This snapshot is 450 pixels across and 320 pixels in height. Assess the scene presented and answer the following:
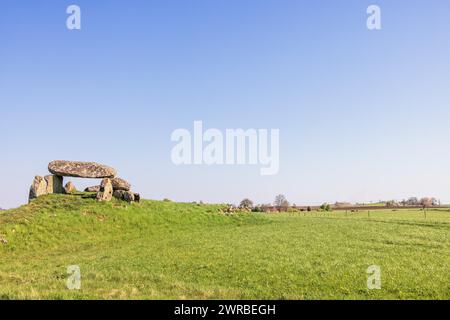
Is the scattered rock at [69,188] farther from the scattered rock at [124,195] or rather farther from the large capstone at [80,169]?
the scattered rock at [124,195]

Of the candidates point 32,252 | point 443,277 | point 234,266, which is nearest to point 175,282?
point 234,266

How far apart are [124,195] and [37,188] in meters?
11.5

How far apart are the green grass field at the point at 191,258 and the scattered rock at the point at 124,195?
2170mm

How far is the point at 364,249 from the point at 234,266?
11.7 meters

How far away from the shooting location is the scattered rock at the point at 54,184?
175ft

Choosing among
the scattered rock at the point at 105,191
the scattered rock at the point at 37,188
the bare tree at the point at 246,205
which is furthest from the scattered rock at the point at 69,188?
the bare tree at the point at 246,205

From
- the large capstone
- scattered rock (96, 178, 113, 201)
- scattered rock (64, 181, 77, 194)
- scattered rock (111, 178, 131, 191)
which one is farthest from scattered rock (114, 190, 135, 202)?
scattered rock (64, 181, 77, 194)

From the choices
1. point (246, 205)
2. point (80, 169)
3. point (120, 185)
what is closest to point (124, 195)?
point (120, 185)

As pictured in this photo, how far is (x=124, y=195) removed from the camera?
54094 millimetres

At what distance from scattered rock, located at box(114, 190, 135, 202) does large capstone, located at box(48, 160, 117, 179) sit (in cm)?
445

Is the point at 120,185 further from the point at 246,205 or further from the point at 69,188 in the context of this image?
the point at 246,205
